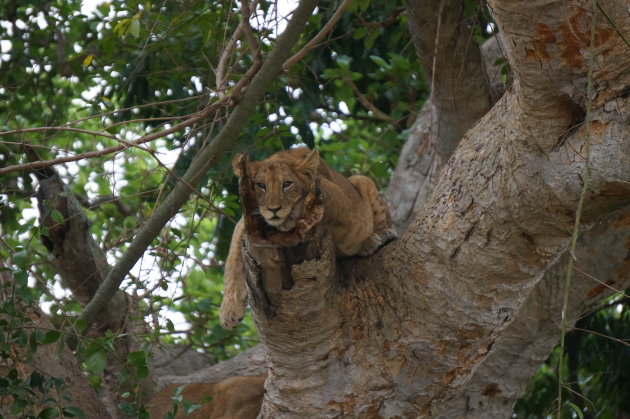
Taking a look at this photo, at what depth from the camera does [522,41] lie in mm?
2900

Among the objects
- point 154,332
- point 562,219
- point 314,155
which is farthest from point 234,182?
point 562,219

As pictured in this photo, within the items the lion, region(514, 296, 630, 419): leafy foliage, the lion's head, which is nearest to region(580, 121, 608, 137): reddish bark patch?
the lion's head

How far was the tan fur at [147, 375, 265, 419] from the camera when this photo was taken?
5.14 metres

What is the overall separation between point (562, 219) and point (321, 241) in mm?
932

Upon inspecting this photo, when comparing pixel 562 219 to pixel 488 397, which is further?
pixel 488 397

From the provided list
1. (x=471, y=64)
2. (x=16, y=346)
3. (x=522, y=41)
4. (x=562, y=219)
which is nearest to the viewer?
(x=522, y=41)

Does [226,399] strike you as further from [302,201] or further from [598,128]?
[598,128]

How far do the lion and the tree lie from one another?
1.01 feet

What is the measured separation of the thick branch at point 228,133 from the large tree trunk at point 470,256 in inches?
28.3

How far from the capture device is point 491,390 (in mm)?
4984

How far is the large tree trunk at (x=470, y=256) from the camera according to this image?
9.63 ft

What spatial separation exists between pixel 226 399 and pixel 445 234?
2.18 meters

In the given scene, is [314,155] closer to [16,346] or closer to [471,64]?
[471,64]

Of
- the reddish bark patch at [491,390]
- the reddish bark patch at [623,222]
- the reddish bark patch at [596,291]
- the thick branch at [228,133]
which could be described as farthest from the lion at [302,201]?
the reddish bark patch at [623,222]
